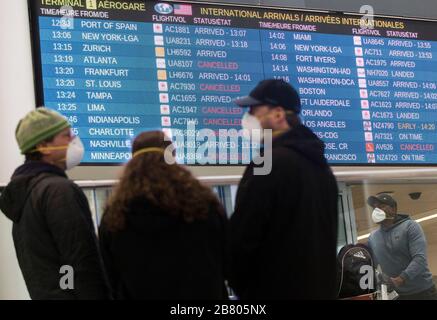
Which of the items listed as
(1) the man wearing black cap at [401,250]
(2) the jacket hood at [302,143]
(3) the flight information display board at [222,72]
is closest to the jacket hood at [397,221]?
(1) the man wearing black cap at [401,250]

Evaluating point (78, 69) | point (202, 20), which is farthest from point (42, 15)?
point (202, 20)

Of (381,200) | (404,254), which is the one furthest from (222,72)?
(404,254)

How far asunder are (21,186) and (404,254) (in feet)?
8.11

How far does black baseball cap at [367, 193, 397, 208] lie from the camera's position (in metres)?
4.67

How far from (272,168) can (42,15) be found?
3127 mm

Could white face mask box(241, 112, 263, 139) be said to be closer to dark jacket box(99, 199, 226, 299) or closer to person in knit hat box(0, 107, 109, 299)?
dark jacket box(99, 199, 226, 299)

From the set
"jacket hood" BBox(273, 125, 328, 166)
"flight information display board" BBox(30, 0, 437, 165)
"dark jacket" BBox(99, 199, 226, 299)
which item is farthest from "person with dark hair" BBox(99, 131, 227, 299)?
"flight information display board" BBox(30, 0, 437, 165)

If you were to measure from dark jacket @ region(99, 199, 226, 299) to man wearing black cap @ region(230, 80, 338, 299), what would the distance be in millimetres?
113

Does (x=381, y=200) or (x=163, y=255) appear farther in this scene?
(x=381, y=200)

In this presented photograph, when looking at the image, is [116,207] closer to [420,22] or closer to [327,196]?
[327,196]

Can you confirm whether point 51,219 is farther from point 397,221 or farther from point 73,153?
point 397,221

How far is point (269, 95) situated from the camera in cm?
285

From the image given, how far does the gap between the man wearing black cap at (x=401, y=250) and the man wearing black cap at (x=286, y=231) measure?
5.25 ft

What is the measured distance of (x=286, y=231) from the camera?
8.80ft
